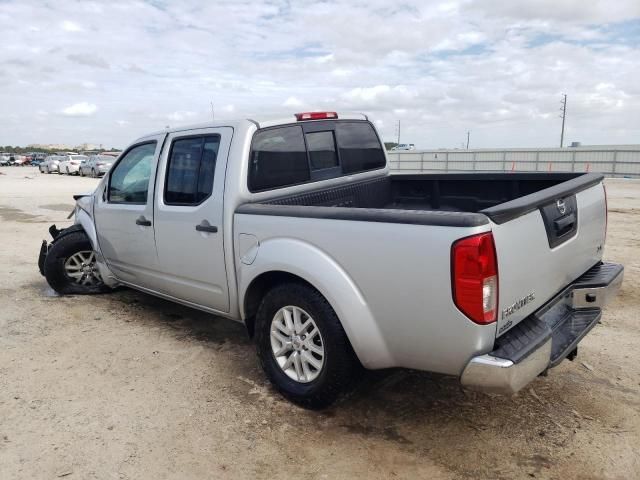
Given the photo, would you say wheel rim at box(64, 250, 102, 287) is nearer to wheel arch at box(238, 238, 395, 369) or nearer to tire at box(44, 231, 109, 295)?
tire at box(44, 231, 109, 295)

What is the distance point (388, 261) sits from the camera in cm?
271

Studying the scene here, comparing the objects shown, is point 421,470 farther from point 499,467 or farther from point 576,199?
point 576,199

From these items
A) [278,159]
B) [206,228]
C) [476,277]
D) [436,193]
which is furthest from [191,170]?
[476,277]

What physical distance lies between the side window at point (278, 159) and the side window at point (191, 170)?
318 mm

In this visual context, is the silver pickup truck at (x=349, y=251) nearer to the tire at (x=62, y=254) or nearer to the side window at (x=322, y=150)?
the side window at (x=322, y=150)

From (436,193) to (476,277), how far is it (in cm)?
260

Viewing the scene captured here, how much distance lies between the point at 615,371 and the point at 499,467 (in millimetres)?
1622

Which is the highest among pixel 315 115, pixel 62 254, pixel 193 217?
pixel 315 115

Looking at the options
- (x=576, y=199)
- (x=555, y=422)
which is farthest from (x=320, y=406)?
(x=576, y=199)

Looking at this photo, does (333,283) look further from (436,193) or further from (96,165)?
(96,165)

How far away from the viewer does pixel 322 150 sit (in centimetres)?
430

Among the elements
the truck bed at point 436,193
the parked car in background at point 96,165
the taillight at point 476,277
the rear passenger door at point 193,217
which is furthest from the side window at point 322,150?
the parked car in background at point 96,165

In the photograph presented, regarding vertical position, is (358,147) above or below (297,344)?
above

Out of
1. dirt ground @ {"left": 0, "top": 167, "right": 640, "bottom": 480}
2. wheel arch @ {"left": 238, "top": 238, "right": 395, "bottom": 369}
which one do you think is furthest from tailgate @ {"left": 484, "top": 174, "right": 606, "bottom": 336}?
dirt ground @ {"left": 0, "top": 167, "right": 640, "bottom": 480}
